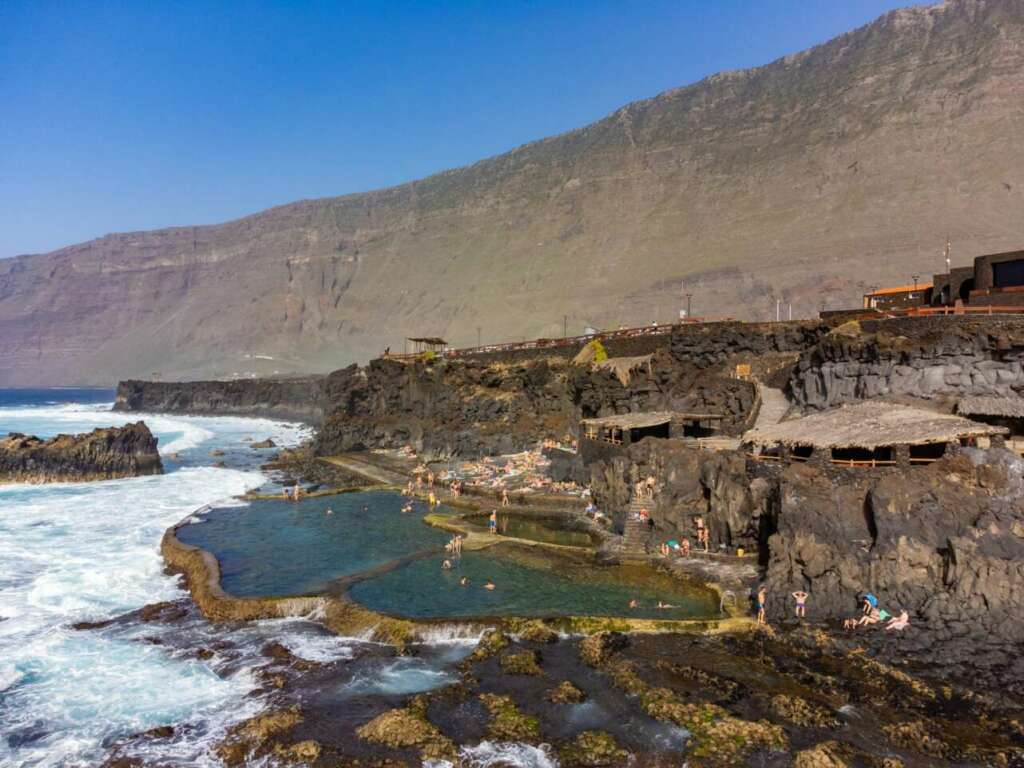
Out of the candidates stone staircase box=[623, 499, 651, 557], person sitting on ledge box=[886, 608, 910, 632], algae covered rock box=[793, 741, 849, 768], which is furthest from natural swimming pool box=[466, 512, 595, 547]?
algae covered rock box=[793, 741, 849, 768]

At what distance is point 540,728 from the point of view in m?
12.8

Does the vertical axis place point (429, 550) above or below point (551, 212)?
below

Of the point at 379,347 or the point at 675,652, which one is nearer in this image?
the point at 675,652

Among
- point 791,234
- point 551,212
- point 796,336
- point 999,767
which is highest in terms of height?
point 551,212

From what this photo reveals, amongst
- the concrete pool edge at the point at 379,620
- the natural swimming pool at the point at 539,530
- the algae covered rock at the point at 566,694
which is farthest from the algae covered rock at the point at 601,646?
the natural swimming pool at the point at 539,530

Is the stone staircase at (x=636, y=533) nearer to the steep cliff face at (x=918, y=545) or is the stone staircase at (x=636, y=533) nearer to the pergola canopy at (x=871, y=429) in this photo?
the pergola canopy at (x=871, y=429)

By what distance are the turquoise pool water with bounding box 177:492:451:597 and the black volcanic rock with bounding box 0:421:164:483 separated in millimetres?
13768

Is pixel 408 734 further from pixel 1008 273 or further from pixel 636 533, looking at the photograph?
pixel 1008 273

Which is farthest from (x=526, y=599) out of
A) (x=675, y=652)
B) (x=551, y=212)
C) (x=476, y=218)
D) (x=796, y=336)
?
(x=476, y=218)

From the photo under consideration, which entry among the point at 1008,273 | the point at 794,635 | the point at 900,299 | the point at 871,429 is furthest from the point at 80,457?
the point at 1008,273

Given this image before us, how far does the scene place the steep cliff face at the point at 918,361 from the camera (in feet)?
75.0

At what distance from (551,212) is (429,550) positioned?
11422 cm

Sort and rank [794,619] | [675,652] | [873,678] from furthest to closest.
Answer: [794,619], [675,652], [873,678]

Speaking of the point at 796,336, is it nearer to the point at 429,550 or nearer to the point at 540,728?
the point at 429,550
